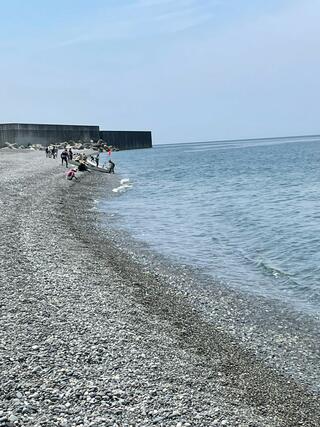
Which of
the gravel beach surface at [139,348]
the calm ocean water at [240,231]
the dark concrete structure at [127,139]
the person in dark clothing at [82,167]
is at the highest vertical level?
the dark concrete structure at [127,139]

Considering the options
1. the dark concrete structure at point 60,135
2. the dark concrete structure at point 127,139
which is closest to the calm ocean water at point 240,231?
the dark concrete structure at point 60,135

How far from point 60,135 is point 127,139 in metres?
44.7

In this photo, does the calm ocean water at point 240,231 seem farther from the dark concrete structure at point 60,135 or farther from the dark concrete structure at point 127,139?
the dark concrete structure at point 127,139

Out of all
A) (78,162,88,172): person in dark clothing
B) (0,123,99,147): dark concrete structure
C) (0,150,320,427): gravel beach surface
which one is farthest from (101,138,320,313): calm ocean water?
(0,123,99,147): dark concrete structure

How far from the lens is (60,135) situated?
116 m

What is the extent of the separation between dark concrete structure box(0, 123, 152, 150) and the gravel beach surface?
80123mm

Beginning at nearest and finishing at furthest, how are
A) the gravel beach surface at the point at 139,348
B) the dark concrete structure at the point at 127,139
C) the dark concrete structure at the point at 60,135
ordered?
the gravel beach surface at the point at 139,348 < the dark concrete structure at the point at 60,135 < the dark concrete structure at the point at 127,139

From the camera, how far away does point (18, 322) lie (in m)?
9.47

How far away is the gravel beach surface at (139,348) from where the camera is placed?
671cm

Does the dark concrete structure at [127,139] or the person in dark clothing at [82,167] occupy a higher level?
the dark concrete structure at [127,139]

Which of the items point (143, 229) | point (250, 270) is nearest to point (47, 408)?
point (250, 270)

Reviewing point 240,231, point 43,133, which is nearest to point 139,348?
point 240,231

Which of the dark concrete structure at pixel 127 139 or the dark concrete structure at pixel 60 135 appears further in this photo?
the dark concrete structure at pixel 127 139

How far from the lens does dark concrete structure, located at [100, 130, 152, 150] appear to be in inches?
5630
